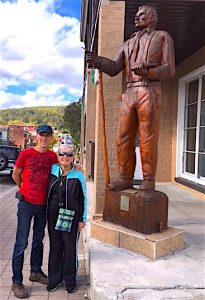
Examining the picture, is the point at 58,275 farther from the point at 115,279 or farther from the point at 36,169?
the point at 36,169

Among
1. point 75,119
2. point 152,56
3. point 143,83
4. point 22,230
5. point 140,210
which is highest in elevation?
point 75,119

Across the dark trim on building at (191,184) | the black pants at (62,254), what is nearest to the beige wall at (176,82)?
the dark trim on building at (191,184)

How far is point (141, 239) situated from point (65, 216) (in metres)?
0.85

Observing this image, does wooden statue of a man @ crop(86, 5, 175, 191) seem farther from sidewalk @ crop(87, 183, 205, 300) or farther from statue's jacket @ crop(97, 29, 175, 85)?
sidewalk @ crop(87, 183, 205, 300)

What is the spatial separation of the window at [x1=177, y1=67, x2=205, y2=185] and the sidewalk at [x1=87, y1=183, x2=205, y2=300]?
3.52 meters

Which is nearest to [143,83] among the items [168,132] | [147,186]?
[147,186]

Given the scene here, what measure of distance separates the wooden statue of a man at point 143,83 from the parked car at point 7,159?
9.94 meters

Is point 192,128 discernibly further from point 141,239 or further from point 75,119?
point 75,119

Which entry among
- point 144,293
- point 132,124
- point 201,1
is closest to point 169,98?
point 201,1

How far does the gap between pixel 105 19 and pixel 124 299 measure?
3.66 m

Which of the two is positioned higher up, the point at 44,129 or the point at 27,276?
the point at 44,129

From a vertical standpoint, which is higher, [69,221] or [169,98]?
[169,98]

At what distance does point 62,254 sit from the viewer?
3.54 metres

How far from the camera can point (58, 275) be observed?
3.52 m
